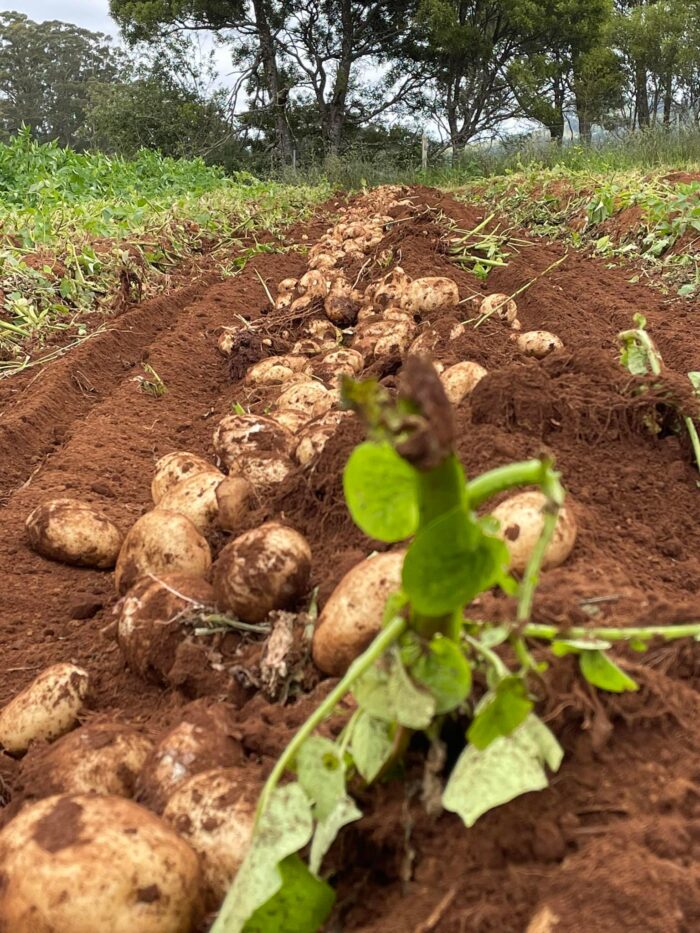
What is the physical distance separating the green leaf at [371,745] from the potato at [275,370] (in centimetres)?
331

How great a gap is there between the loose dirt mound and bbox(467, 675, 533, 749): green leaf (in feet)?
0.59

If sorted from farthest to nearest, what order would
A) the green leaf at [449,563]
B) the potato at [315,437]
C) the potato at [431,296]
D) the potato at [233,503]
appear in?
the potato at [431,296] < the potato at [315,437] < the potato at [233,503] < the green leaf at [449,563]

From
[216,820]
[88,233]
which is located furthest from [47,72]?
[216,820]

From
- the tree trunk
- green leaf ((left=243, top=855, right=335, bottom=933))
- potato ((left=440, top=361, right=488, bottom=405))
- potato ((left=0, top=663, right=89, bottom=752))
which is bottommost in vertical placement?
potato ((left=0, top=663, right=89, bottom=752))

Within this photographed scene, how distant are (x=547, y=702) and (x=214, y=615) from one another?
3.64 feet

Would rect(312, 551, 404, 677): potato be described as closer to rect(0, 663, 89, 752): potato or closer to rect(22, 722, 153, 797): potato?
rect(22, 722, 153, 797): potato

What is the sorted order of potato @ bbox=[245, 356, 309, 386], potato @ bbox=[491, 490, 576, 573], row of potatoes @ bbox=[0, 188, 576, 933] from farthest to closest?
1. potato @ bbox=[245, 356, 309, 386]
2. potato @ bbox=[491, 490, 576, 573]
3. row of potatoes @ bbox=[0, 188, 576, 933]

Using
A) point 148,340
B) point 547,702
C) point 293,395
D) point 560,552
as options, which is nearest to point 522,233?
point 148,340

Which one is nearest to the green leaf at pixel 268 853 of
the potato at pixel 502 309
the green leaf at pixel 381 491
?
the green leaf at pixel 381 491

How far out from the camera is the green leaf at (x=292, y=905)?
3.65 feet

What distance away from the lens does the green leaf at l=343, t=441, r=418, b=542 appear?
3.10 ft

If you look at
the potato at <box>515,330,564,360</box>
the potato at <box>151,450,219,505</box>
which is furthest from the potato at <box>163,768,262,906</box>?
the potato at <box>515,330,564,360</box>

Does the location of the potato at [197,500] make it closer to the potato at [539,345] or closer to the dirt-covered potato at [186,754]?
the dirt-covered potato at [186,754]

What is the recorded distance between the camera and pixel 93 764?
1698mm
